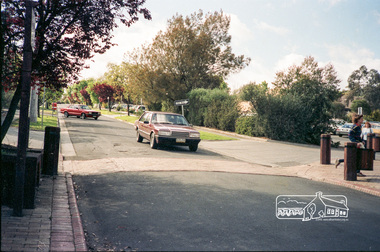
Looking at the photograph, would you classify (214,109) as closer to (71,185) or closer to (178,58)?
(178,58)

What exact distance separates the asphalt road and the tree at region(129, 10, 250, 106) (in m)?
29.8

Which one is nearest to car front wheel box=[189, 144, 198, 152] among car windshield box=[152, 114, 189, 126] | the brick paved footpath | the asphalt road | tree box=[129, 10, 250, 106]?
car windshield box=[152, 114, 189, 126]

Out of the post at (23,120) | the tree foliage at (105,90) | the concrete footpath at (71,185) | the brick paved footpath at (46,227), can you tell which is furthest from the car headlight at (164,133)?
the tree foliage at (105,90)

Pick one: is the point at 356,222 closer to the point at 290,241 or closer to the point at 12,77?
the point at 290,241

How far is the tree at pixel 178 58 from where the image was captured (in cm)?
3728

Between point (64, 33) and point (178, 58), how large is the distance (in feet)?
102

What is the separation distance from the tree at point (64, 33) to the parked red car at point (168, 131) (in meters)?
5.79

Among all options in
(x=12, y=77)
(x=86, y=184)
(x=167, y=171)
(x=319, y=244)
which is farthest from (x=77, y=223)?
(x=167, y=171)

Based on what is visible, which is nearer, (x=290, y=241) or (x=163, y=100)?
(x=290, y=241)

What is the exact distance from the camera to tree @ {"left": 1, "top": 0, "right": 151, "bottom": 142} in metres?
6.47

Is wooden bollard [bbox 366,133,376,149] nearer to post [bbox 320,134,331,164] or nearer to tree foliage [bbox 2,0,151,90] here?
post [bbox 320,134,331,164]

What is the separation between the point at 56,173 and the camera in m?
7.46

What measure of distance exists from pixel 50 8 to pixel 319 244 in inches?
257

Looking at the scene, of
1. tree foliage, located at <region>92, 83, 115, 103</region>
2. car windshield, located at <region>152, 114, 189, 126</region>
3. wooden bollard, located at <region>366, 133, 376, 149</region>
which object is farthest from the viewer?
tree foliage, located at <region>92, 83, 115, 103</region>
